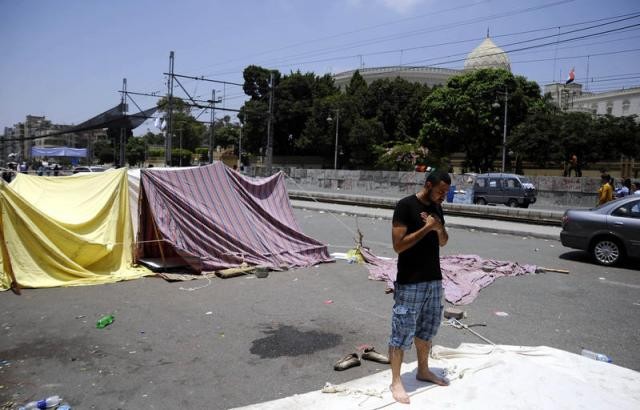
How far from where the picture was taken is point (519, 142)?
36.2 m

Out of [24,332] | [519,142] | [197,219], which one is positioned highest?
[519,142]

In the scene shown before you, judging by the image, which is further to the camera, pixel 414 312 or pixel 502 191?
pixel 502 191

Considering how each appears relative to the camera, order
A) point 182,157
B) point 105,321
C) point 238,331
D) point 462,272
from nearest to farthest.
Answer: point 238,331
point 105,321
point 462,272
point 182,157

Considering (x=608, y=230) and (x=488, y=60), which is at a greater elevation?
(x=488, y=60)

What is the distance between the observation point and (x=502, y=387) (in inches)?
162

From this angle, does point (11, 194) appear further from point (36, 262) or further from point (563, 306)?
point (563, 306)

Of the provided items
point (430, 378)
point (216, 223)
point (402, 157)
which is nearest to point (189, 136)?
point (402, 157)

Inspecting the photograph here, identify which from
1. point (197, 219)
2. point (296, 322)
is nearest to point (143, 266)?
point (197, 219)

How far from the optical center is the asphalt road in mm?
4367

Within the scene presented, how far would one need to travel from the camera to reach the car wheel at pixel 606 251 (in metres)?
9.80

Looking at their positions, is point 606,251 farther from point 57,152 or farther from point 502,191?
point 57,152

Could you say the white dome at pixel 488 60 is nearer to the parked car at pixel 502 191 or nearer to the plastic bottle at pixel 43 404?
the parked car at pixel 502 191

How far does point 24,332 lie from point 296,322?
3.34 metres

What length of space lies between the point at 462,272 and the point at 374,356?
4.41 meters
